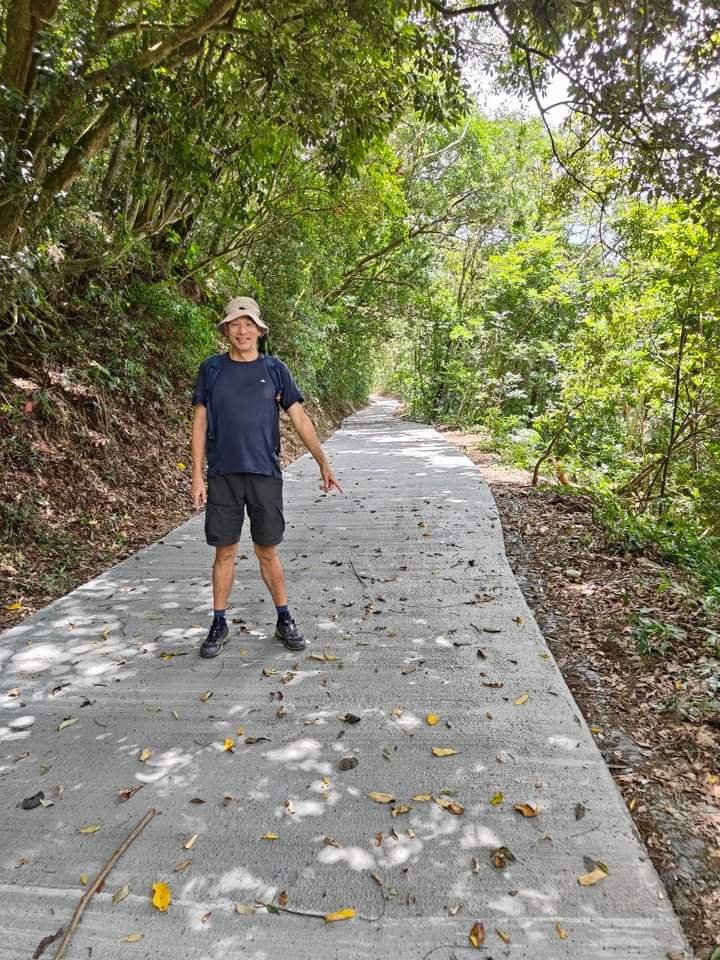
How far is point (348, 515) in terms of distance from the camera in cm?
700

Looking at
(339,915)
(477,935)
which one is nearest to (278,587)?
(339,915)

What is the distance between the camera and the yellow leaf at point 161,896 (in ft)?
6.47

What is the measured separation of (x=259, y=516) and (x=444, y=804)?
1.84 meters

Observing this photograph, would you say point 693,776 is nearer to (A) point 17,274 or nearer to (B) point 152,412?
(A) point 17,274

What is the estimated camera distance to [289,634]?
3.76 m

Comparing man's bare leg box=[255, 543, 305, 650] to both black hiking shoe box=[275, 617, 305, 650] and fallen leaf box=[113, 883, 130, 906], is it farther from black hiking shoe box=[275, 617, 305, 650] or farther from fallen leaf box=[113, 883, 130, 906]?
fallen leaf box=[113, 883, 130, 906]

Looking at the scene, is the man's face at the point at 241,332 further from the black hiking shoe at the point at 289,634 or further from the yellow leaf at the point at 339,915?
the yellow leaf at the point at 339,915

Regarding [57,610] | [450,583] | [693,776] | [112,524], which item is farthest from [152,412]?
[693,776]

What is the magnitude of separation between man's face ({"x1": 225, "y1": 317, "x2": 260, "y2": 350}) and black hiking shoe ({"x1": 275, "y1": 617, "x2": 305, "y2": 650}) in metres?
1.68

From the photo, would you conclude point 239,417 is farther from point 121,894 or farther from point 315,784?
point 121,894

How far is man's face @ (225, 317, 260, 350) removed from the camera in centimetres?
341

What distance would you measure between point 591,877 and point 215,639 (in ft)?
7.74

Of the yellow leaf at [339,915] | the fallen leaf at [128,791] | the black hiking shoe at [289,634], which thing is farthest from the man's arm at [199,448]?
the yellow leaf at [339,915]

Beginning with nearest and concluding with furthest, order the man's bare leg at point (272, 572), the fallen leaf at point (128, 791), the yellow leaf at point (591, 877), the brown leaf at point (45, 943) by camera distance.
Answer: the brown leaf at point (45, 943) < the yellow leaf at point (591, 877) < the fallen leaf at point (128, 791) < the man's bare leg at point (272, 572)
